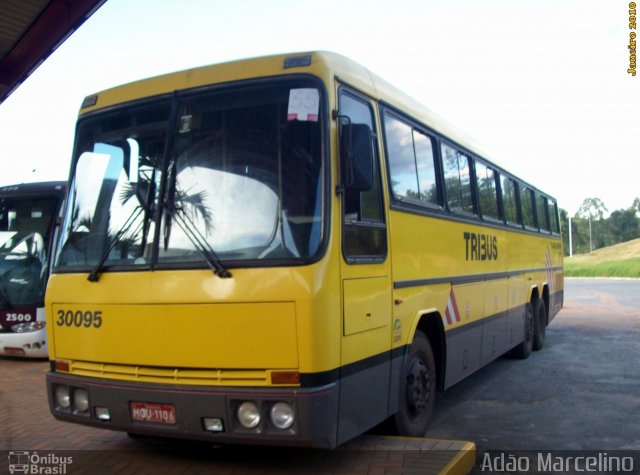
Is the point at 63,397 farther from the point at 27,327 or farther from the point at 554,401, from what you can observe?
the point at 27,327

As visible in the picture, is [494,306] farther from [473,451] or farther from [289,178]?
[289,178]

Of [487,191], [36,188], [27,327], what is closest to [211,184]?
[487,191]

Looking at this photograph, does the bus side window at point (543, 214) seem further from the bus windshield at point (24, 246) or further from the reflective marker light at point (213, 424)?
the reflective marker light at point (213, 424)

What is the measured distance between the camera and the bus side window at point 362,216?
15.7 feet

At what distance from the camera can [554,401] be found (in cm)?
800

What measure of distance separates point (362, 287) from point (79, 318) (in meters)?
2.11

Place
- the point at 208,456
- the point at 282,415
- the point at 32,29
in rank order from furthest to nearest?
the point at 32,29 → the point at 208,456 → the point at 282,415

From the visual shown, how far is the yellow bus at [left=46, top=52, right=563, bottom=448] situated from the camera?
4.42 m

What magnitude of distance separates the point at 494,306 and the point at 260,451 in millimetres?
4480

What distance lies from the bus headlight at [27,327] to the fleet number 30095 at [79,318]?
634cm

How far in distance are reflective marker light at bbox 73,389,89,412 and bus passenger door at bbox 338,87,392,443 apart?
6.26 ft

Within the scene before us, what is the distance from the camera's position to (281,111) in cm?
469

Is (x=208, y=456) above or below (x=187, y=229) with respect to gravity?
below

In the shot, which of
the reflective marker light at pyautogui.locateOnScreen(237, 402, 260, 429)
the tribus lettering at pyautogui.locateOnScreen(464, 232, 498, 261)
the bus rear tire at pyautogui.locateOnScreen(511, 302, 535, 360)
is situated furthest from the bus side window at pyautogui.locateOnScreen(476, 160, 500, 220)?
the reflective marker light at pyautogui.locateOnScreen(237, 402, 260, 429)
